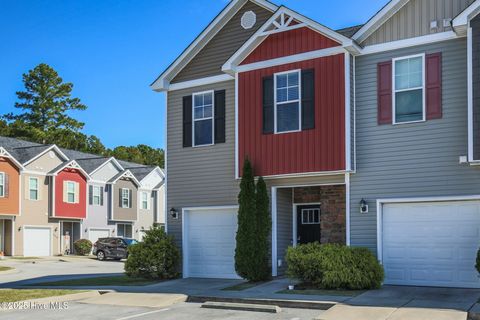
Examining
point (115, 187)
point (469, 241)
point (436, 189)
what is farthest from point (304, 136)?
point (115, 187)

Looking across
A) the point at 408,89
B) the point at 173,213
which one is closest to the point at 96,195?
the point at 173,213

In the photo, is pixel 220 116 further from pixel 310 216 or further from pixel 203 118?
pixel 310 216

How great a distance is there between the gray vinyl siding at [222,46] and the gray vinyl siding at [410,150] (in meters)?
4.01

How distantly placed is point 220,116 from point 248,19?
312 cm

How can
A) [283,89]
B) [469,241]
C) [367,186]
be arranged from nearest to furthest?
[469,241] < [367,186] < [283,89]

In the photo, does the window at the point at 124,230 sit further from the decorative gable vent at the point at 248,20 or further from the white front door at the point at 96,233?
the decorative gable vent at the point at 248,20

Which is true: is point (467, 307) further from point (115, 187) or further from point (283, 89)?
point (115, 187)

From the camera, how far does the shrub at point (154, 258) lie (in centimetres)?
1845

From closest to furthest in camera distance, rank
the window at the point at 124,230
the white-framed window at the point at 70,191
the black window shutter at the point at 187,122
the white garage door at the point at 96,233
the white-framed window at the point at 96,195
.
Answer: the black window shutter at the point at 187,122 < the white-framed window at the point at 70,191 < the white garage door at the point at 96,233 < the white-framed window at the point at 96,195 < the window at the point at 124,230

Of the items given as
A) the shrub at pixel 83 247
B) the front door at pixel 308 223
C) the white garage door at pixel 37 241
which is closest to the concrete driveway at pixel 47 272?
the white garage door at pixel 37 241

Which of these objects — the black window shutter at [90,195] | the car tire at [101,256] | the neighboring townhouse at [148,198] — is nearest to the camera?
the car tire at [101,256]

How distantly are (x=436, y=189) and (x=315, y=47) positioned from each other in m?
4.97

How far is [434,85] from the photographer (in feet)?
49.0

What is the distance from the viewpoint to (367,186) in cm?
1588
